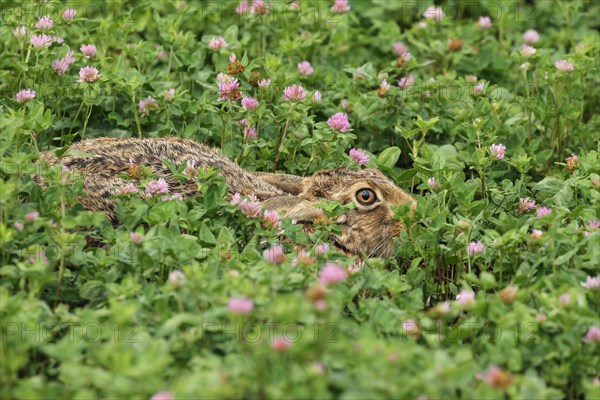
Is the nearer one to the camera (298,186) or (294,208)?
(294,208)

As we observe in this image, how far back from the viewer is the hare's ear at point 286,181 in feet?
25.3

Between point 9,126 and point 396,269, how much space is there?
268 centimetres

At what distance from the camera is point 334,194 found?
7578 millimetres

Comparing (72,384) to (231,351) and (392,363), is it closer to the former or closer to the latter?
(231,351)

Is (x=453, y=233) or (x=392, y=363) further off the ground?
(x=392, y=363)

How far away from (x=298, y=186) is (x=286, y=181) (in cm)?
11

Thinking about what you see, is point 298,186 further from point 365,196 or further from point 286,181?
point 365,196

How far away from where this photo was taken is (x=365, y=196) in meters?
7.56

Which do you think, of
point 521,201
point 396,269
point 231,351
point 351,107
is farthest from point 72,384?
point 351,107

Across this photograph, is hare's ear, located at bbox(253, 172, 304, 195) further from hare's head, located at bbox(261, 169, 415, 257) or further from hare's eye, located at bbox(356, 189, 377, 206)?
hare's eye, located at bbox(356, 189, 377, 206)

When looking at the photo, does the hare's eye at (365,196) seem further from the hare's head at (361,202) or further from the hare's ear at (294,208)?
the hare's ear at (294,208)

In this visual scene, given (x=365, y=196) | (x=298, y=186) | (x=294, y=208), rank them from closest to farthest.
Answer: (x=294, y=208) < (x=365, y=196) < (x=298, y=186)

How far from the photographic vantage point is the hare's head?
757cm

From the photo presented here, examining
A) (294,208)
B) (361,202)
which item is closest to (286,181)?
(294,208)
